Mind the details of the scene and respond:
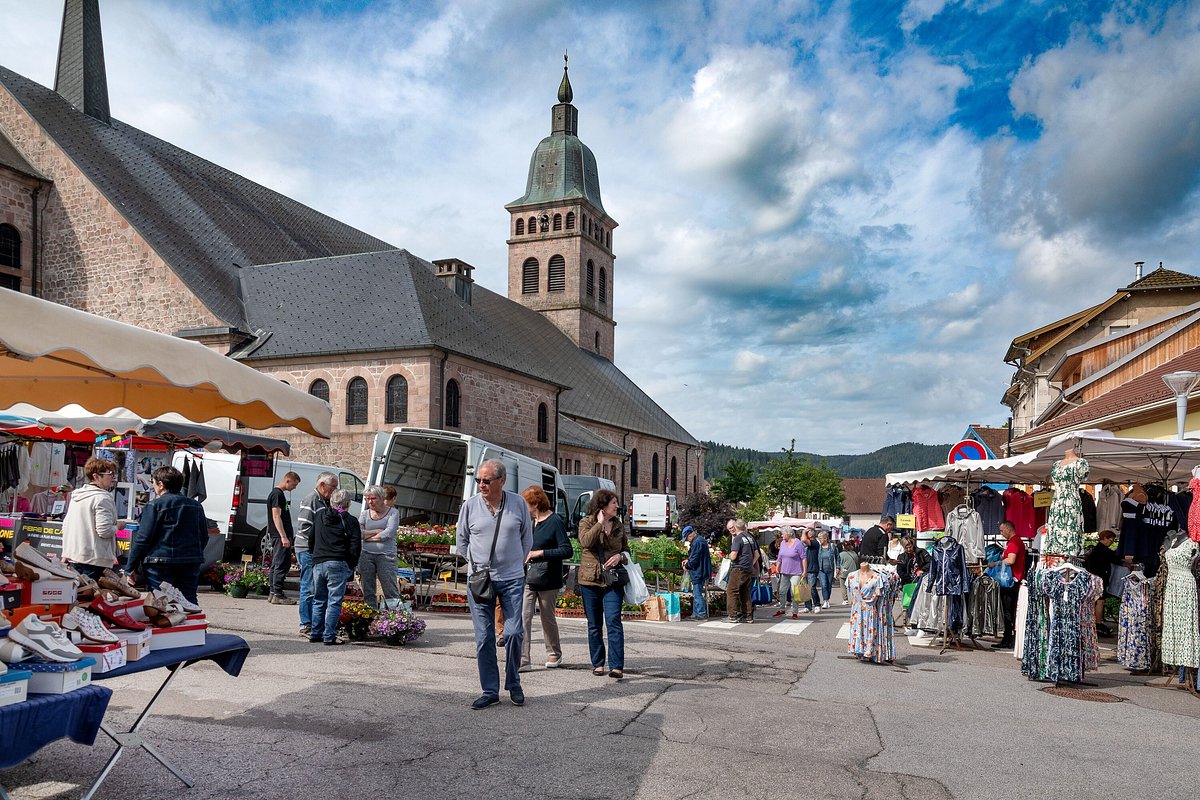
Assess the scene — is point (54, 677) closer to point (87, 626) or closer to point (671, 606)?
point (87, 626)

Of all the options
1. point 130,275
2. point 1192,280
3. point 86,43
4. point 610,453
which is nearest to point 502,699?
point 130,275

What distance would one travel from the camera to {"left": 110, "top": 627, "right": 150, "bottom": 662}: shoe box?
468cm

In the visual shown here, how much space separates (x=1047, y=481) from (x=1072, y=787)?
8.82 m

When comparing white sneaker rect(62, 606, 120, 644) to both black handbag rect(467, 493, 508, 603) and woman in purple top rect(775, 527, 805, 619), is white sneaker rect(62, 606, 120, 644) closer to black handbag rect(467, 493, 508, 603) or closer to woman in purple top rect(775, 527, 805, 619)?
black handbag rect(467, 493, 508, 603)

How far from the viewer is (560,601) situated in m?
14.5

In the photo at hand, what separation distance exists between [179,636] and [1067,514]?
812cm

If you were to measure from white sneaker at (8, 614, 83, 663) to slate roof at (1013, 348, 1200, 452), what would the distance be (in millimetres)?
14903

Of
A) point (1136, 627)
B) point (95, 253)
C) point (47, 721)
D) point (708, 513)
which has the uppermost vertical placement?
point (95, 253)

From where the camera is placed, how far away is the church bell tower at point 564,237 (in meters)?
68.2

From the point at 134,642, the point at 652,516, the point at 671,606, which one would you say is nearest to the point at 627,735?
the point at 134,642

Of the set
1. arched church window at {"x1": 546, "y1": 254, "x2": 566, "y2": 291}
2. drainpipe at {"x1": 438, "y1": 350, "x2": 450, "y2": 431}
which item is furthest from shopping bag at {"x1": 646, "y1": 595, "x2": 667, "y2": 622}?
arched church window at {"x1": 546, "y1": 254, "x2": 566, "y2": 291}

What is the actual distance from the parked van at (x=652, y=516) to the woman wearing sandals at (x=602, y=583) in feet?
131

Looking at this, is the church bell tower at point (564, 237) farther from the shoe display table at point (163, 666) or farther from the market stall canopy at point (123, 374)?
the shoe display table at point (163, 666)

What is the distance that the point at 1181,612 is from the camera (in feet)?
28.8
